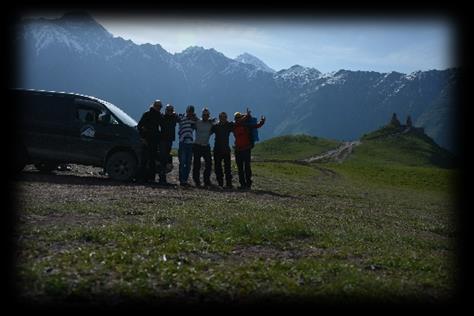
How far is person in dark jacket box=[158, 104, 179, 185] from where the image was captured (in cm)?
2384

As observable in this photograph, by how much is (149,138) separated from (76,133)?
3.23m

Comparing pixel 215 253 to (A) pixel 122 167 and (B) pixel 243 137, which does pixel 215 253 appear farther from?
(B) pixel 243 137

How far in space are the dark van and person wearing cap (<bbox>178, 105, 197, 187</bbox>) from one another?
2.11m

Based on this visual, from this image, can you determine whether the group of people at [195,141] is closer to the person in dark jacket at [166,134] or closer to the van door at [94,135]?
the person in dark jacket at [166,134]

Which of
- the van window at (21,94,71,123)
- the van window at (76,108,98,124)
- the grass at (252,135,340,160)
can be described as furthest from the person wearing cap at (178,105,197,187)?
the grass at (252,135,340,160)

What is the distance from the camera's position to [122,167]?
2378 cm

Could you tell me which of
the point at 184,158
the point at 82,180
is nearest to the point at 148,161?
the point at 184,158

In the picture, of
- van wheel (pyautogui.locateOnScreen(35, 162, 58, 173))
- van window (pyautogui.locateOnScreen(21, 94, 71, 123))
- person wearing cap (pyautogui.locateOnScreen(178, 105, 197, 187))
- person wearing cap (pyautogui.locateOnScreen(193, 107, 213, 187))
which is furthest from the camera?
van wheel (pyautogui.locateOnScreen(35, 162, 58, 173))

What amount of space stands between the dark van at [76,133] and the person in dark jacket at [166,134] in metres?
1.08

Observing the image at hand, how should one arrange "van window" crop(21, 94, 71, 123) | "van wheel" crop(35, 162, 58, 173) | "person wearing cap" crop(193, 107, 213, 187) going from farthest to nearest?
1. "van wheel" crop(35, 162, 58, 173)
2. "person wearing cap" crop(193, 107, 213, 187)
3. "van window" crop(21, 94, 71, 123)

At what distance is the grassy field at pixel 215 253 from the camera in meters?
8.58

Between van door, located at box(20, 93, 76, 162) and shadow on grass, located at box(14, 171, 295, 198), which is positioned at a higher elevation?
van door, located at box(20, 93, 76, 162)

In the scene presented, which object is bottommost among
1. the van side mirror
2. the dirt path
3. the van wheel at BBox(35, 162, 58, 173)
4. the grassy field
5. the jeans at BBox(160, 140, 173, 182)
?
the dirt path

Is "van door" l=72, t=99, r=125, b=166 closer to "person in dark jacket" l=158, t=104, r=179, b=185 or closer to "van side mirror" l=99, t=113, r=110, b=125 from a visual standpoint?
"van side mirror" l=99, t=113, r=110, b=125
